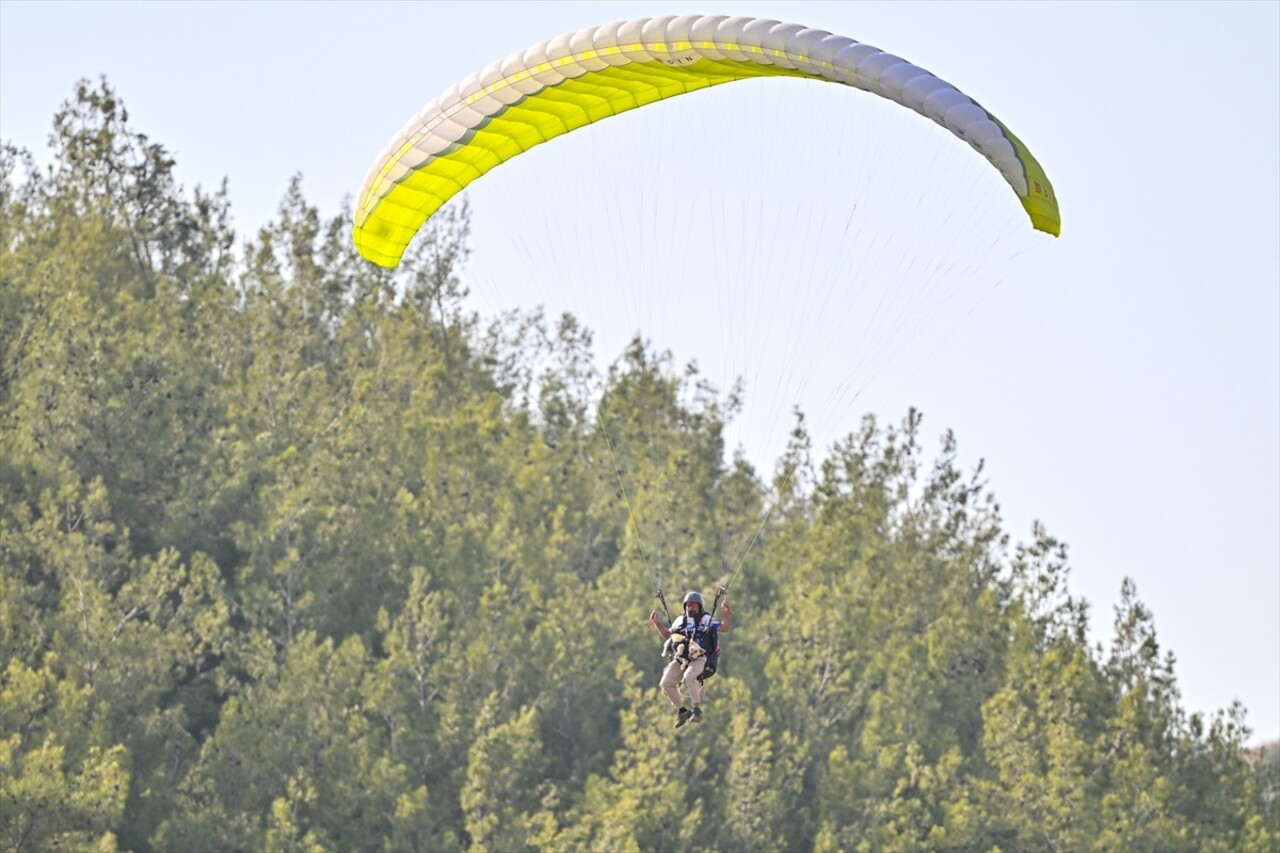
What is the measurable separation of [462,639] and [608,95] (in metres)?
21.3

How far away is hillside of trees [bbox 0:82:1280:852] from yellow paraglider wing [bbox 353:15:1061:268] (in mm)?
17085

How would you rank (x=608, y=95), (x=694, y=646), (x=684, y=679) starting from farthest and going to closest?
(x=608, y=95) < (x=684, y=679) < (x=694, y=646)

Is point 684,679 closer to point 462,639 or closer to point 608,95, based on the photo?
point 608,95

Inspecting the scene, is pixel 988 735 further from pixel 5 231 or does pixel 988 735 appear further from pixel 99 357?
pixel 5 231

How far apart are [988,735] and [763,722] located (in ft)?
12.9

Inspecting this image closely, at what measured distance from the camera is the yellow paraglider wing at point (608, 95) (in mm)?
21219

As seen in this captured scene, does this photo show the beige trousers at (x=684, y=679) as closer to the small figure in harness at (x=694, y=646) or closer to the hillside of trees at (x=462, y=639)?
the small figure in harness at (x=694, y=646)

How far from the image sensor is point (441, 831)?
1681 inches

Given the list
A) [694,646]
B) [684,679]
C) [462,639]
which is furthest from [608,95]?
[462,639]

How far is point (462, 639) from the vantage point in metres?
44.5

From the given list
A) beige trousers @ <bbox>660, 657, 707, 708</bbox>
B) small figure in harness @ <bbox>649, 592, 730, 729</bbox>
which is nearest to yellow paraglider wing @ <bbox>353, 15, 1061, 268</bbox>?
small figure in harness @ <bbox>649, 592, 730, 729</bbox>

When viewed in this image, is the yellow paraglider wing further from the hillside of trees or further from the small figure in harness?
the hillside of trees

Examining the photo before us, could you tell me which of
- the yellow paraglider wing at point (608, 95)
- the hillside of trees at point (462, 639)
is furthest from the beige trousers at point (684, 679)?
the hillside of trees at point (462, 639)

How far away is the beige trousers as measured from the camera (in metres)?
21.7
